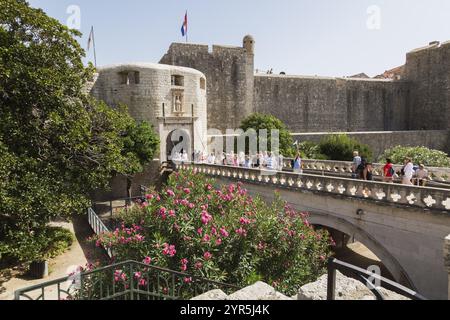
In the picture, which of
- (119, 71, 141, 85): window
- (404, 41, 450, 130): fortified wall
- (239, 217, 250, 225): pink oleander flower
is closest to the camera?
(239, 217, 250, 225): pink oleander flower

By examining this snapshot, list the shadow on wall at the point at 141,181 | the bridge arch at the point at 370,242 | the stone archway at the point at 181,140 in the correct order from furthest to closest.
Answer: the stone archway at the point at 181,140
the shadow on wall at the point at 141,181
the bridge arch at the point at 370,242

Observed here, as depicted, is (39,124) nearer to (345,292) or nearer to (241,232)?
(241,232)

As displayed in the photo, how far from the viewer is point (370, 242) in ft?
30.8

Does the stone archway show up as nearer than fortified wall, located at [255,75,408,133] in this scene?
Yes

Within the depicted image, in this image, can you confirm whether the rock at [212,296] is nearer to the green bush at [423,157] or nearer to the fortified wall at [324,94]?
the green bush at [423,157]

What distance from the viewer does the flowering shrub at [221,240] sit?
616 centimetres

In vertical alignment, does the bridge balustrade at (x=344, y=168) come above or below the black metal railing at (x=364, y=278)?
below

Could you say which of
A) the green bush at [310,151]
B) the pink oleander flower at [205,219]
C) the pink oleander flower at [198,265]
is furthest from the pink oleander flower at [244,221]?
the green bush at [310,151]

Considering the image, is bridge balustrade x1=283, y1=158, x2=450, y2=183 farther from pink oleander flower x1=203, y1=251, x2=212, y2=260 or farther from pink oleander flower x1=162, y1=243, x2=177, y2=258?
pink oleander flower x1=162, y1=243, x2=177, y2=258

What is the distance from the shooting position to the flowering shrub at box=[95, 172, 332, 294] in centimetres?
616

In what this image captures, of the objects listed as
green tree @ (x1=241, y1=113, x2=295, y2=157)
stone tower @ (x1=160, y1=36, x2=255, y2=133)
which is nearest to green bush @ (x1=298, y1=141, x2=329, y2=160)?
green tree @ (x1=241, y1=113, x2=295, y2=157)

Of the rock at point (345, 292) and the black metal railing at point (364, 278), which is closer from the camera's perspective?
the black metal railing at point (364, 278)

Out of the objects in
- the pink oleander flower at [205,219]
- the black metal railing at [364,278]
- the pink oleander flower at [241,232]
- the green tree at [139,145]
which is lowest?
the pink oleander flower at [241,232]

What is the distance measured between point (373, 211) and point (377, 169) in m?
5.07
